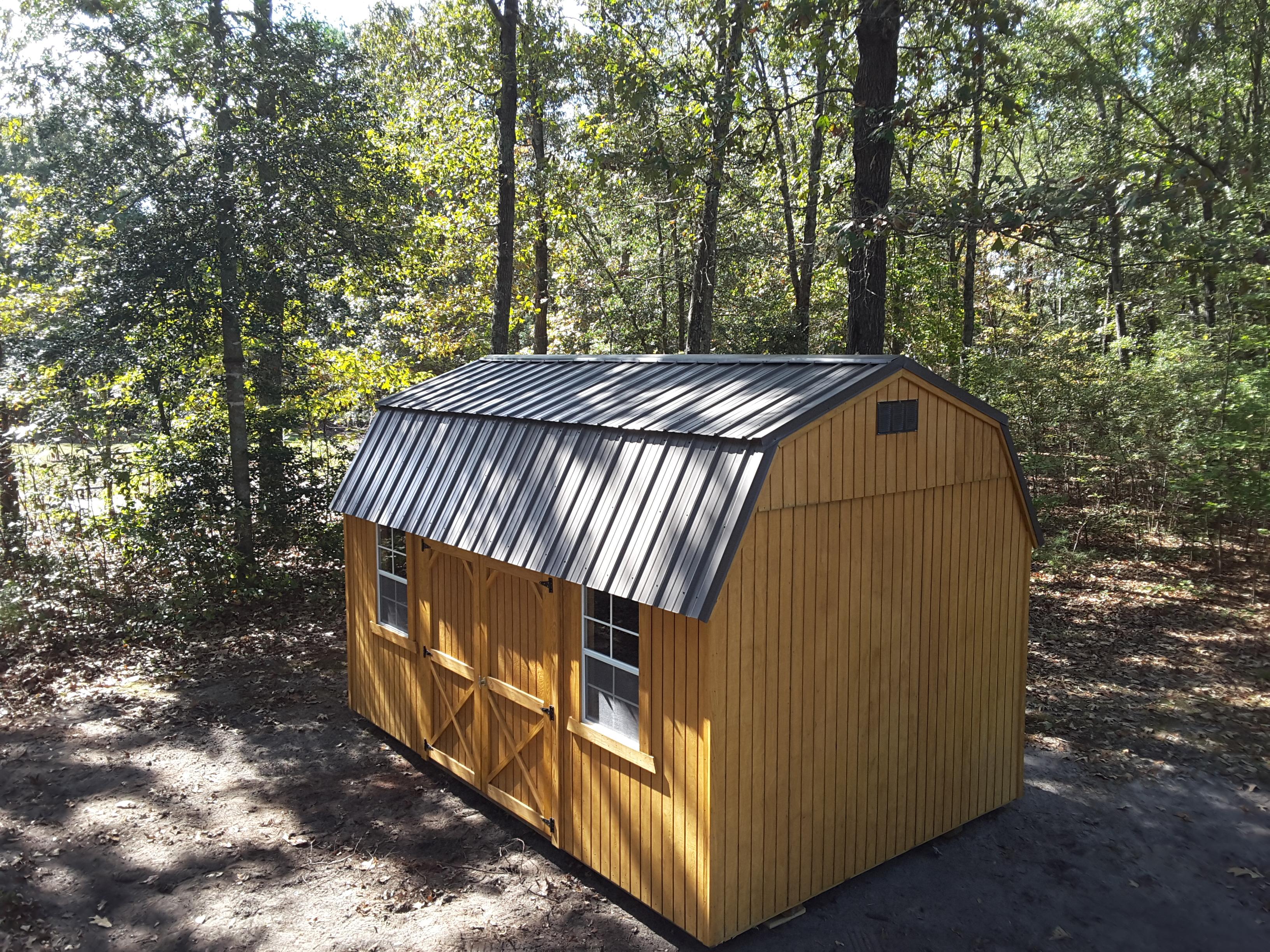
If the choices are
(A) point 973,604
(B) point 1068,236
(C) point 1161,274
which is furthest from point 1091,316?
(A) point 973,604

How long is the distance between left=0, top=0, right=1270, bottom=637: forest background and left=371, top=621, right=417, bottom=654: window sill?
459cm

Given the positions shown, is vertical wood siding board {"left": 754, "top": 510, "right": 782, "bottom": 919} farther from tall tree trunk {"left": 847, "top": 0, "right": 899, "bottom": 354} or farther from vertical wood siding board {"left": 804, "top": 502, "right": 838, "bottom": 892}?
tall tree trunk {"left": 847, "top": 0, "right": 899, "bottom": 354}

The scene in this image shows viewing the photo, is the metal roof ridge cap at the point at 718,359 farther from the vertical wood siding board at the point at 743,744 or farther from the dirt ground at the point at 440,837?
the dirt ground at the point at 440,837

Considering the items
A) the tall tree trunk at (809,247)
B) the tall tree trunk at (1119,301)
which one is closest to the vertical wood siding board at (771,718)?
the tall tree trunk at (809,247)

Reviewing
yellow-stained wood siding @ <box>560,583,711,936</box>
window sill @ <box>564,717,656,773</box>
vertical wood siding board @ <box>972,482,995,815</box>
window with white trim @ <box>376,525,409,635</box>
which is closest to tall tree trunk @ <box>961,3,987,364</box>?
vertical wood siding board @ <box>972,482,995,815</box>

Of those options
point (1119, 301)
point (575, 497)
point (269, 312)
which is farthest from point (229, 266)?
point (1119, 301)

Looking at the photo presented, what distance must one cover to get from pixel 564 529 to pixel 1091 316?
22092mm

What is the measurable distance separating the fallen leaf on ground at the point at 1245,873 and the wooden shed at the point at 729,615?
4.72 feet

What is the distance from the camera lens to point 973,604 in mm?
6195

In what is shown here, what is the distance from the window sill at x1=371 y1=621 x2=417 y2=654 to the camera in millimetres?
7582

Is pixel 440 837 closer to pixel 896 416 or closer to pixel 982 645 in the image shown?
pixel 982 645

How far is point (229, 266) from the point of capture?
1104 centimetres

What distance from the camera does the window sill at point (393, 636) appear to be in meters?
7.58

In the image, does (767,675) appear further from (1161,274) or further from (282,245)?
(1161,274)
